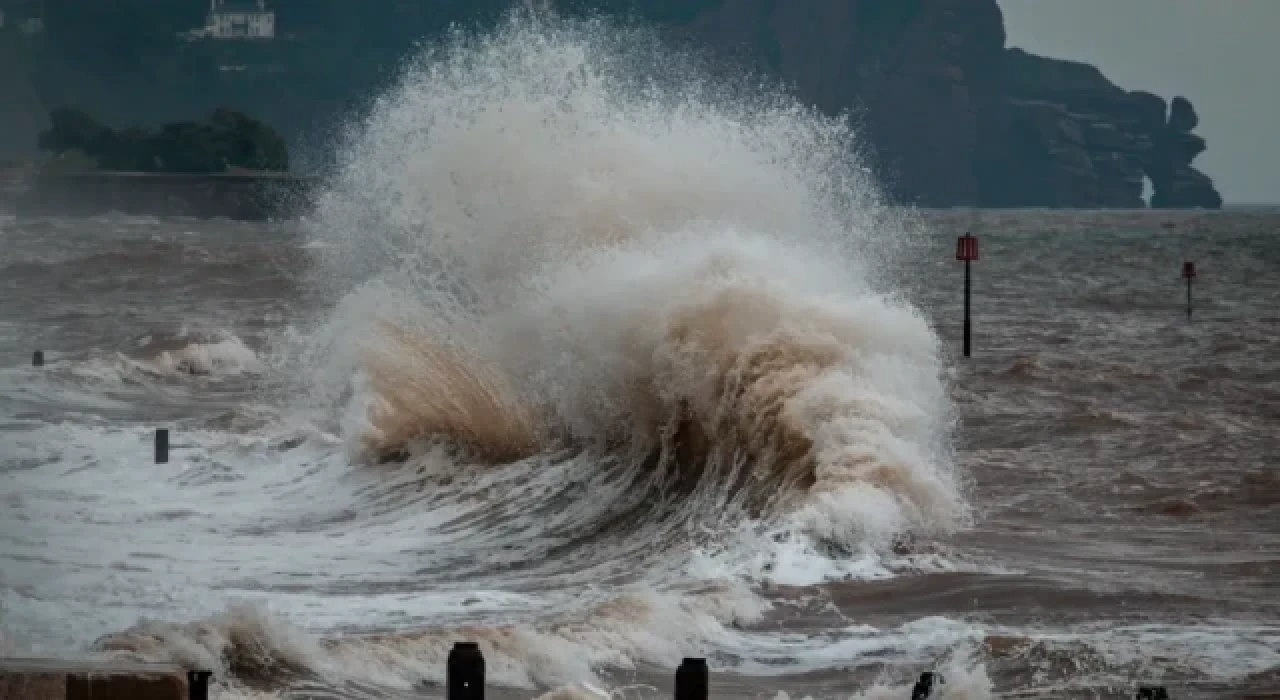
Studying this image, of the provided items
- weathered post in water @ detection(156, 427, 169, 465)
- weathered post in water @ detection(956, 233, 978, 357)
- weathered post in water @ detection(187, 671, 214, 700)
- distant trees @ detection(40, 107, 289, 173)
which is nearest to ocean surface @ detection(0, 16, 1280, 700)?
weathered post in water @ detection(156, 427, 169, 465)

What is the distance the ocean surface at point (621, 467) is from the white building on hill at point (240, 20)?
164572mm

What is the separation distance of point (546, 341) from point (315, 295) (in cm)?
2694

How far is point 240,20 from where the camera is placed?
190m

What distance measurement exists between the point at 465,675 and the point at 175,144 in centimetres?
12508

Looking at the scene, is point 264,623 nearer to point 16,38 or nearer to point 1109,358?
point 1109,358

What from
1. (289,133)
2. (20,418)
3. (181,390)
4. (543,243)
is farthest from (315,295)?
(289,133)

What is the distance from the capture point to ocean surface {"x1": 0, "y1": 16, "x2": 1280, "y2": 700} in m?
9.37

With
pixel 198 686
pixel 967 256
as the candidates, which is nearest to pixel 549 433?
pixel 198 686

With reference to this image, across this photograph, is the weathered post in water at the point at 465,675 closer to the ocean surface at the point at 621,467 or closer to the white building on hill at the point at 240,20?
the ocean surface at the point at 621,467

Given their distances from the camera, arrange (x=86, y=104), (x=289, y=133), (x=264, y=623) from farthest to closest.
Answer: (x=289, y=133) → (x=86, y=104) → (x=264, y=623)

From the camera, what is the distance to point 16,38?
14762cm

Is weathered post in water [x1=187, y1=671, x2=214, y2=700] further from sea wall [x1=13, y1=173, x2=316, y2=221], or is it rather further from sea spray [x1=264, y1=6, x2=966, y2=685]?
sea wall [x1=13, y1=173, x2=316, y2=221]

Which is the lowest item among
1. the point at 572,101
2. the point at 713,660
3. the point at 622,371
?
the point at 713,660

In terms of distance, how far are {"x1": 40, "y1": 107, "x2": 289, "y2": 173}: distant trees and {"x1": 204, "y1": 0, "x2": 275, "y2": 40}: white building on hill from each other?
52.4 m
